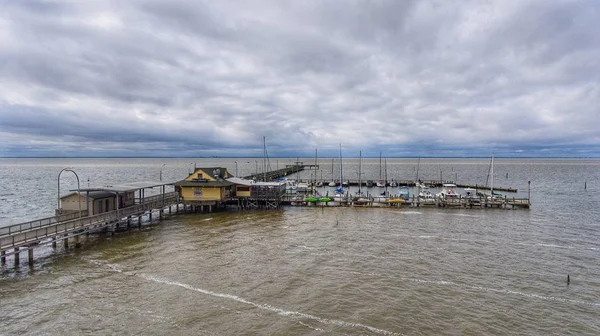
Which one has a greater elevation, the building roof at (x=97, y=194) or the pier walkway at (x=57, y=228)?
the building roof at (x=97, y=194)

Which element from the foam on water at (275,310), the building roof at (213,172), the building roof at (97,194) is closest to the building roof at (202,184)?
the building roof at (213,172)

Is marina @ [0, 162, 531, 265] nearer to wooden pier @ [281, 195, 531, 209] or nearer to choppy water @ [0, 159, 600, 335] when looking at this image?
wooden pier @ [281, 195, 531, 209]

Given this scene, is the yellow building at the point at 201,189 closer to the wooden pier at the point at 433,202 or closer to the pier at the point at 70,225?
the pier at the point at 70,225

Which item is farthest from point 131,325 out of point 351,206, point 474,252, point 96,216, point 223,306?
point 351,206

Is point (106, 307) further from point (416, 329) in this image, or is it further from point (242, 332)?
point (416, 329)

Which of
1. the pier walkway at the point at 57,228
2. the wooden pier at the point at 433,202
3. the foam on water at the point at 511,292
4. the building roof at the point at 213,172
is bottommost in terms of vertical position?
the foam on water at the point at 511,292

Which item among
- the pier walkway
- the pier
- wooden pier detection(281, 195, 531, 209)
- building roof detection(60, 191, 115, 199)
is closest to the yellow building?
the pier

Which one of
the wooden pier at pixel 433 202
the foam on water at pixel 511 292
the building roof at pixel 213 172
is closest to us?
the foam on water at pixel 511 292
